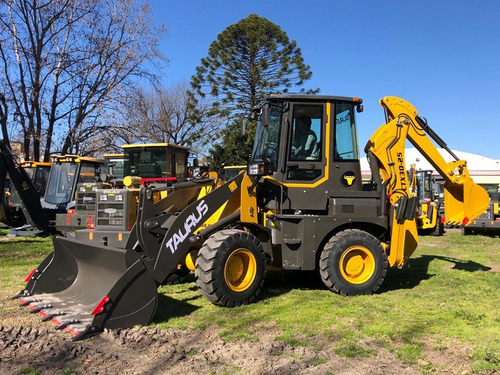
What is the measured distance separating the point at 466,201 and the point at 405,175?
169 centimetres

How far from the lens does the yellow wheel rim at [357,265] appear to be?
6781mm

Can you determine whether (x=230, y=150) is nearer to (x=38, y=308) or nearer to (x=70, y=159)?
(x=70, y=159)

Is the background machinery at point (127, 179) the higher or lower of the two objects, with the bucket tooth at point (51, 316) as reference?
higher

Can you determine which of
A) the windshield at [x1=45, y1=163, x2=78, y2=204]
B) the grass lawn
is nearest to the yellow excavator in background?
the grass lawn

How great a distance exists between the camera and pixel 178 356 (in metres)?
4.37

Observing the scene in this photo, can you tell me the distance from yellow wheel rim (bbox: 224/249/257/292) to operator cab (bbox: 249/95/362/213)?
1.11 meters

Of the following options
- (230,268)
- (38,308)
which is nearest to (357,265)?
(230,268)

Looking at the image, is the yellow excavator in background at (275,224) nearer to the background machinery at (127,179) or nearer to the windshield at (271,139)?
the windshield at (271,139)

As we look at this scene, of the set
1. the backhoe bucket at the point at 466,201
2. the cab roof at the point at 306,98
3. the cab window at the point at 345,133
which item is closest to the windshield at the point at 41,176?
the cab roof at the point at 306,98

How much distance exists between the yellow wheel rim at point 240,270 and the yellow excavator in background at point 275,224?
0.01m

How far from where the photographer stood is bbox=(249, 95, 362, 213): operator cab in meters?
6.93

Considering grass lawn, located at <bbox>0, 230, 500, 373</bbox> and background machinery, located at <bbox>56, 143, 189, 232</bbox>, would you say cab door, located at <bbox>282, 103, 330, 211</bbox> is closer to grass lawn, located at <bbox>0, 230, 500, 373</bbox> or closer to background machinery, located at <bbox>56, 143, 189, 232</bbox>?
grass lawn, located at <bbox>0, 230, 500, 373</bbox>

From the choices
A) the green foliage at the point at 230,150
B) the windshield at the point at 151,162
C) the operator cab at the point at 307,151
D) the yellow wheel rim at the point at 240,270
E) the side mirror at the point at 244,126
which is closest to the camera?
the yellow wheel rim at the point at 240,270

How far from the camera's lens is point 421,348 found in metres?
4.65
